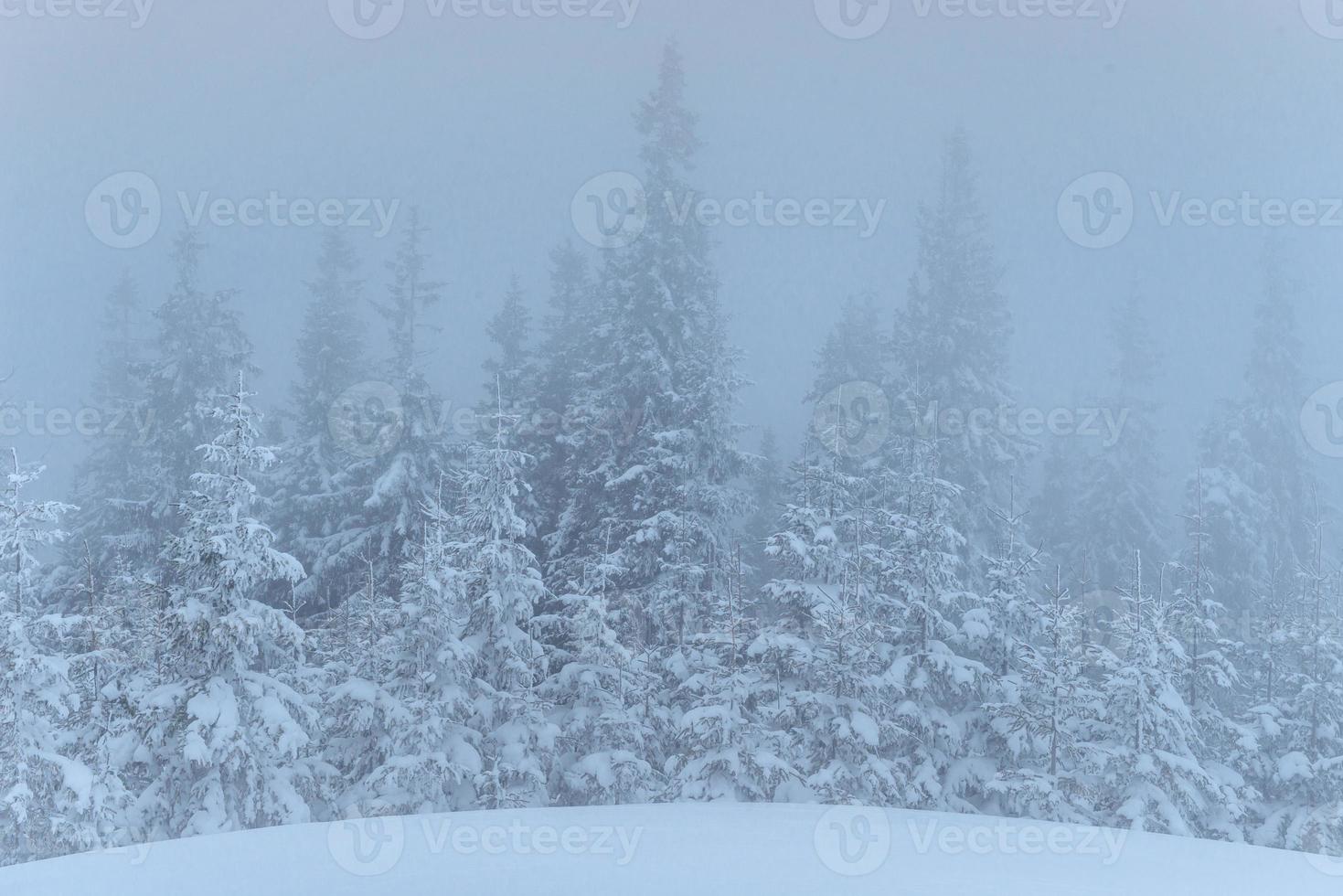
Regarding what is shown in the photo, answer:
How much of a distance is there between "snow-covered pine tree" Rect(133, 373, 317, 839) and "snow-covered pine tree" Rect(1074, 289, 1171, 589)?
17236 millimetres

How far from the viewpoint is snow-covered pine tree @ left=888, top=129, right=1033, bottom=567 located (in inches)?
752

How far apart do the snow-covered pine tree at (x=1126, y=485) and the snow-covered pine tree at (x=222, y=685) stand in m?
17.2

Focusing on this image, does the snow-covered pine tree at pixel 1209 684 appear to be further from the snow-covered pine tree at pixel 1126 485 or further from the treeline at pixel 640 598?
the snow-covered pine tree at pixel 1126 485

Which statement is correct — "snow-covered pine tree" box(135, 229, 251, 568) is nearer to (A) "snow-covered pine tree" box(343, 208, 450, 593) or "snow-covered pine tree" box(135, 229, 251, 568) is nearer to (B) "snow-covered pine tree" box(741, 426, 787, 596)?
(A) "snow-covered pine tree" box(343, 208, 450, 593)

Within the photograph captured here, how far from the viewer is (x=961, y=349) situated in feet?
67.3

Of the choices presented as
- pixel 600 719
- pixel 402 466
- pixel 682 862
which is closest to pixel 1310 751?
pixel 600 719

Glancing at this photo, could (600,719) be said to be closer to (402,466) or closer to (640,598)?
(640,598)

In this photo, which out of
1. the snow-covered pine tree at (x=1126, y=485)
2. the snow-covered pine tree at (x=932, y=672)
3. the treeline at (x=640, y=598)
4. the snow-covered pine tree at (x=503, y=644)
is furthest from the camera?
the snow-covered pine tree at (x=1126, y=485)

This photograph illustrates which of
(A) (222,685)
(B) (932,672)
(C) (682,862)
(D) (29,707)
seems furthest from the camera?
(B) (932,672)

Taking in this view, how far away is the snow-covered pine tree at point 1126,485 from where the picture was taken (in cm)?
2181

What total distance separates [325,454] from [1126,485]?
19.0m

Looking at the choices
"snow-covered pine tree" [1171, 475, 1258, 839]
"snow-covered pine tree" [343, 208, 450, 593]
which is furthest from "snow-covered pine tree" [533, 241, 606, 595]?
"snow-covered pine tree" [1171, 475, 1258, 839]

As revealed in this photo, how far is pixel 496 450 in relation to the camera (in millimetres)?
14984

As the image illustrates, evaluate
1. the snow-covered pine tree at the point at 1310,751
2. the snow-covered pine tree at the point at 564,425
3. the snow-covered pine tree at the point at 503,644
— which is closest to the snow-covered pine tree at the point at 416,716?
the snow-covered pine tree at the point at 503,644
